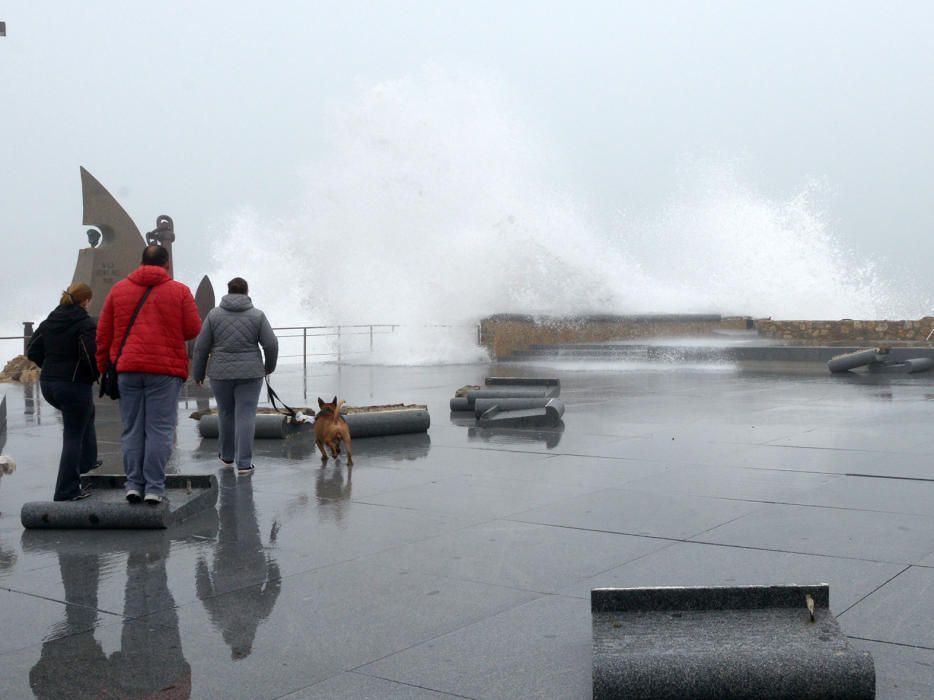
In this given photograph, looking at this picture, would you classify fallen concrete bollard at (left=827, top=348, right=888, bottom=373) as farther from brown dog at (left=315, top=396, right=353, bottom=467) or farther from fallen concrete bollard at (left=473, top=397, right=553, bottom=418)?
brown dog at (left=315, top=396, right=353, bottom=467)

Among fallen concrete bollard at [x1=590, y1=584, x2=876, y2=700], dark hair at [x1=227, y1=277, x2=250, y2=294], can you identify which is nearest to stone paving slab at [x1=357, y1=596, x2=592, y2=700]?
fallen concrete bollard at [x1=590, y1=584, x2=876, y2=700]

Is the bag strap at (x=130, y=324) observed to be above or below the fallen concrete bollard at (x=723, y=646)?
above

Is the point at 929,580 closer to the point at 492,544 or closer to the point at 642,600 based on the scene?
the point at 642,600

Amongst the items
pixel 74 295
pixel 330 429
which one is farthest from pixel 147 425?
pixel 330 429

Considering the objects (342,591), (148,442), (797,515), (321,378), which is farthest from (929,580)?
(321,378)

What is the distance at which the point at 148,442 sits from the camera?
6.47 meters

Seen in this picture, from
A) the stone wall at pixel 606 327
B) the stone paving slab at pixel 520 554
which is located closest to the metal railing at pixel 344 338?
the stone wall at pixel 606 327

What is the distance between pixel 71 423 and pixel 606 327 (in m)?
23.4

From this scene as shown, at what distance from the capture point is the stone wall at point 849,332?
26.9 meters

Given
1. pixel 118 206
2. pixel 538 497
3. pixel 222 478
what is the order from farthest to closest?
pixel 118 206 < pixel 222 478 < pixel 538 497

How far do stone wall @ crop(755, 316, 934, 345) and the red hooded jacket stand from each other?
74.3 feet

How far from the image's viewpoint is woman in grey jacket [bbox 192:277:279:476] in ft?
28.2

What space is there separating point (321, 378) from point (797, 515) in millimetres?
15614

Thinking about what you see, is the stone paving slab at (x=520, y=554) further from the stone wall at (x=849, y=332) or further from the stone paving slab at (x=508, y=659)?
the stone wall at (x=849, y=332)
